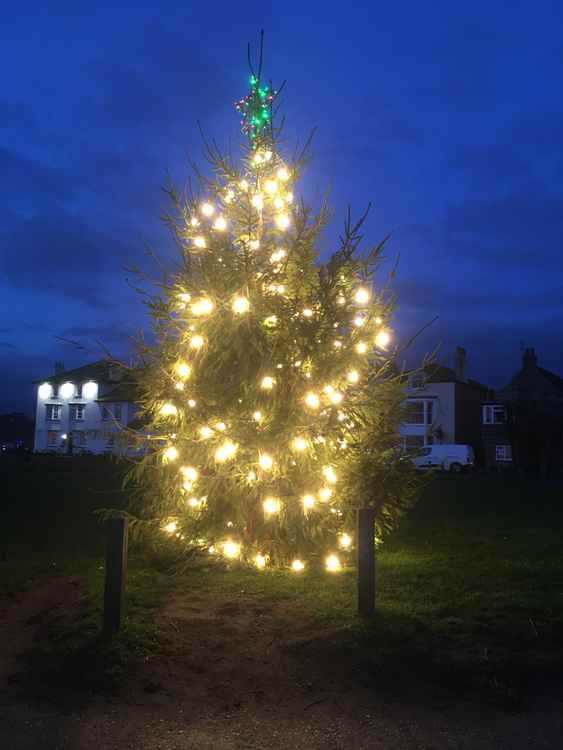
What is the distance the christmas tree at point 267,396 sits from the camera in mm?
9062

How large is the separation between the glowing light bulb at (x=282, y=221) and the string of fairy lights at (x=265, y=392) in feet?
0.45

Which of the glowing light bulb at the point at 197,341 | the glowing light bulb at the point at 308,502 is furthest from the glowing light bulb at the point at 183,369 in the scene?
the glowing light bulb at the point at 308,502

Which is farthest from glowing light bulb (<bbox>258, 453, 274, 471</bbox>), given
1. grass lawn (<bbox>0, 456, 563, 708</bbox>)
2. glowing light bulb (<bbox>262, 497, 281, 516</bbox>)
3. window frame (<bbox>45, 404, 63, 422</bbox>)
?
window frame (<bbox>45, 404, 63, 422</bbox>)

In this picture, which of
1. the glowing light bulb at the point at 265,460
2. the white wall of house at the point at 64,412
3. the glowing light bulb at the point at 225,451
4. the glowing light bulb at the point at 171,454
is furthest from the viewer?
the white wall of house at the point at 64,412

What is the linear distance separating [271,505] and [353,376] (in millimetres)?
1988

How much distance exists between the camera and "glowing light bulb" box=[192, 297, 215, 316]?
29.9ft

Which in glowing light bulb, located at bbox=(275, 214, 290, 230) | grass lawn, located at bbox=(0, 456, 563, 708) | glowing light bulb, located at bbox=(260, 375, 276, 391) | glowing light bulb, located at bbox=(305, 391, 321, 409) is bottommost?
grass lawn, located at bbox=(0, 456, 563, 708)

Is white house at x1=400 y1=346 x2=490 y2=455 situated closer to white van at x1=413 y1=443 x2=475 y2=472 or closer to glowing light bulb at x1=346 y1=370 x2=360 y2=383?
white van at x1=413 y1=443 x2=475 y2=472

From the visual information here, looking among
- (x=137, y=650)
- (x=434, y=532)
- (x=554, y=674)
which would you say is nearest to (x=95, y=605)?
(x=137, y=650)

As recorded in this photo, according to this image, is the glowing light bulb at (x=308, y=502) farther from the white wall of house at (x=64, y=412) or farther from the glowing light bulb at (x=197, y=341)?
the white wall of house at (x=64, y=412)

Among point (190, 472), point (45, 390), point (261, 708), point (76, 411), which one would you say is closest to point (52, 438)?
point (76, 411)

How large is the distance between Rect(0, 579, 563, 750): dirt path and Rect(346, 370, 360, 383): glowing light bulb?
387 cm

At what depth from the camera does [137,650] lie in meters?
5.81

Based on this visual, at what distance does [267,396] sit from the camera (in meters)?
9.07
